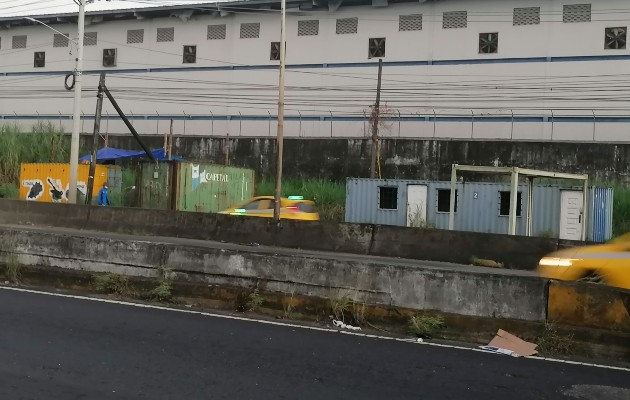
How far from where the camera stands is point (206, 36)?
42.3m

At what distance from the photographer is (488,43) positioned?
3634 centimetres

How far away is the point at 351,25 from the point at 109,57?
56.0ft

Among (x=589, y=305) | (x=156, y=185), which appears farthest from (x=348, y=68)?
(x=589, y=305)

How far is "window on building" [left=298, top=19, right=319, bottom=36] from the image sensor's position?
3997 centimetres

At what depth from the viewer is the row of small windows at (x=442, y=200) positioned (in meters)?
25.5

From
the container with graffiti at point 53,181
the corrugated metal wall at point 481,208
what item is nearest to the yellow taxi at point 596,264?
the corrugated metal wall at point 481,208

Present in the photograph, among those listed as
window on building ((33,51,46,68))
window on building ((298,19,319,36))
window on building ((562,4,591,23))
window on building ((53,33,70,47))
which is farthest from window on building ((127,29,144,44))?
window on building ((562,4,591,23))

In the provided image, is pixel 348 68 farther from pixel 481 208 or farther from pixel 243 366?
pixel 243 366

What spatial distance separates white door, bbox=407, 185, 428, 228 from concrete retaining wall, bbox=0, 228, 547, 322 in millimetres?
16756

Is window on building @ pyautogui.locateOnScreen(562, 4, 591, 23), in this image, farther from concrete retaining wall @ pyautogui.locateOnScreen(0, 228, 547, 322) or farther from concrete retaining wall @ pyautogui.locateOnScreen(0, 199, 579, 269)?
concrete retaining wall @ pyautogui.locateOnScreen(0, 228, 547, 322)

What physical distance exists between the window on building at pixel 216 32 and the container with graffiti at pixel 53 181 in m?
14.6

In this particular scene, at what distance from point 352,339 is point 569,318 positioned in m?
2.63

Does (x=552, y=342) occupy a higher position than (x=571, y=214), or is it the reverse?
(x=571, y=214)

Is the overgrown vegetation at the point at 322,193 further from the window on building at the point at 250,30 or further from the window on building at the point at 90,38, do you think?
the window on building at the point at 90,38
